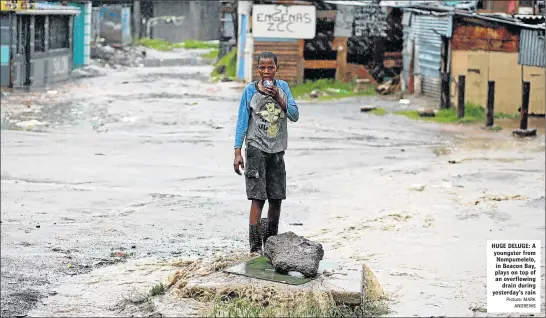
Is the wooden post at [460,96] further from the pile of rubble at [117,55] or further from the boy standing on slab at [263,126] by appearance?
the pile of rubble at [117,55]

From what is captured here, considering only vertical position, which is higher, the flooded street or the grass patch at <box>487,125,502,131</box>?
the grass patch at <box>487,125,502,131</box>

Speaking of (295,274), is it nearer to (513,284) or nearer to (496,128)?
(513,284)

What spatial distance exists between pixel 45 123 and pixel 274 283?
14165mm

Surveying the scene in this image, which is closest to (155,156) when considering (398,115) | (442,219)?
(442,219)

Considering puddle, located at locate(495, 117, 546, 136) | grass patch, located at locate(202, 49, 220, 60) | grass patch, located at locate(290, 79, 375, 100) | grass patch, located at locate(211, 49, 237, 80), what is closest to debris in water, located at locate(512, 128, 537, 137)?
puddle, located at locate(495, 117, 546, 136)

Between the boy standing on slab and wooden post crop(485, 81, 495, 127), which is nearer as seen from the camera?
the boy standing on slab

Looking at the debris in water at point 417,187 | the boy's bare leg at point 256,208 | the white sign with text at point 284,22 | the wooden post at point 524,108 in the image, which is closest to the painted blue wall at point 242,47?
the white sign with text at point 284,22

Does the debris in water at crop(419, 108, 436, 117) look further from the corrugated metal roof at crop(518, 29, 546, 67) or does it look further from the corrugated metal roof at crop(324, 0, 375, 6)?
the corrugated metal roof at crop(324, 0, 375, 6)

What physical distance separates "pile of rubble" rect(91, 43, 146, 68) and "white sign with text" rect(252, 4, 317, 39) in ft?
39.1

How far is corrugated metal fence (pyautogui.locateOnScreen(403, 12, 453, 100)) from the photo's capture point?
977 inches

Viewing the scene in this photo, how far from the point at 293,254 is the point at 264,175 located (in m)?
0.75

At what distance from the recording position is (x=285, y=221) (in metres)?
10.2

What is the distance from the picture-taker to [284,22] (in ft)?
97.1

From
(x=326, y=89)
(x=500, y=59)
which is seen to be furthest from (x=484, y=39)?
(x=326, y=89)
